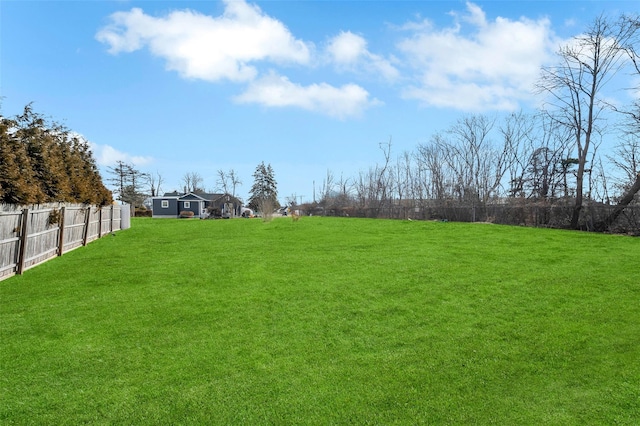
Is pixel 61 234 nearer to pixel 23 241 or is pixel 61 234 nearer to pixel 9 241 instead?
pixel 23 241

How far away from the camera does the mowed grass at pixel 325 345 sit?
314 centimetres

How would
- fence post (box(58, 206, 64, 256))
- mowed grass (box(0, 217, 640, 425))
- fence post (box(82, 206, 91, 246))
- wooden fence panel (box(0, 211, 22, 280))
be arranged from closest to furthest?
1. mowed grass (box(0, 217, 640, 425))
2. wooden fence panel (box(0, 211, 22, 280))
3. fence post (box(58, 206, 64, 256))
4. fence post (box(82, 206, 91, 246))

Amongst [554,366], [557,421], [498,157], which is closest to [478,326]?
[554,366]

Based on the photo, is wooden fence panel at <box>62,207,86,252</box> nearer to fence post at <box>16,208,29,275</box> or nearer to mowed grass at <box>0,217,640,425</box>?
fence post at <box>16,208,29,275</box>

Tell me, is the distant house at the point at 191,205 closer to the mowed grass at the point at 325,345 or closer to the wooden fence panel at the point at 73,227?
the wooden fence panel at the point at 73,227

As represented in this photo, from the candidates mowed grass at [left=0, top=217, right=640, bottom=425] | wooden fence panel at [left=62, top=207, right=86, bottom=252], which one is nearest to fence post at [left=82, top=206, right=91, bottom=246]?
wooden fence panel at [left=62, top=207, right=86, bottom=252]

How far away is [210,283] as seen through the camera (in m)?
6.92

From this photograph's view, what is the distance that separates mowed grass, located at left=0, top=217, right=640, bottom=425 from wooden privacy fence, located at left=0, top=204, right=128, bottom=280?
67 centimetres

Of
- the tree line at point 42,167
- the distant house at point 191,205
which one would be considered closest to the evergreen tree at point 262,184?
the distant house at point 191,205

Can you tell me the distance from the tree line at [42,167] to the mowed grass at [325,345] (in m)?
1.99

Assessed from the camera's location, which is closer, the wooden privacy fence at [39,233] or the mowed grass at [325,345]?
the mowed grass at [325,345]

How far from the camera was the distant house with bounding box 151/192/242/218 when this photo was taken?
4709 centimetres

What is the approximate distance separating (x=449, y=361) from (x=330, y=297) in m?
2.30

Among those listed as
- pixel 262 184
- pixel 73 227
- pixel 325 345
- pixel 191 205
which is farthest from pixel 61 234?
pixel 262 184
